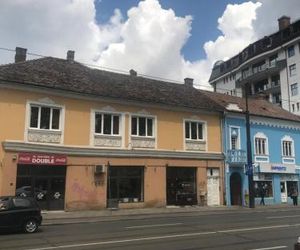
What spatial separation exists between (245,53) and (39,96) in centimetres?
5547

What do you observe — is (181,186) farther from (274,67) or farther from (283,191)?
(274,67)

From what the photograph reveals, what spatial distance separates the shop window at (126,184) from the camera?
91.4 ft

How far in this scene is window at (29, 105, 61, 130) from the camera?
25250mm

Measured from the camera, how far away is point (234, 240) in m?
13.0

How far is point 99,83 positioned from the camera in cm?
2931

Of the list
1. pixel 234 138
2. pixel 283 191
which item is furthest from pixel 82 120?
pixel 283 191

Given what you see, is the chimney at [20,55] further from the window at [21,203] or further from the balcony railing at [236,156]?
the balcony railing at [236,156]

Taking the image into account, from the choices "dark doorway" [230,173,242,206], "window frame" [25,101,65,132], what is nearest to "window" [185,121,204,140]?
"dark doorway" [230,173,242,206]

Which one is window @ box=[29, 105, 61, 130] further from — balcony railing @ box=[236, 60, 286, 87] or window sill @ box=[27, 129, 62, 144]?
balcony railing @ box=[236, 60, 286, 87]

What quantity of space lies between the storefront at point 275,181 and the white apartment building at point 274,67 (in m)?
25.4

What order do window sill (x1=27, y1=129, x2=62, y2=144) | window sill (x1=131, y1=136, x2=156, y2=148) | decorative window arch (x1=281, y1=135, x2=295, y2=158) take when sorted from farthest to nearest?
1. decorative window arch (x1=281, y1=135, x2=295, y2=158)
2. window sill (x1=131, y1=136, x2=156, y2=148)
3. window sill (x1=27, y1=129, x2=62, y2=144)

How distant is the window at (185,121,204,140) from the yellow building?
3.0 inches

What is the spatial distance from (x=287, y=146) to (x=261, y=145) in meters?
3.62

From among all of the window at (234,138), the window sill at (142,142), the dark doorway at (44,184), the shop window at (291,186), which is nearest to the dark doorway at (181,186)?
the window sill at (142,142)
